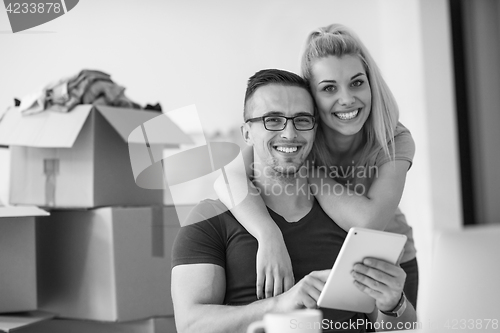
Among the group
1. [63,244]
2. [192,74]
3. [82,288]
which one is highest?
[192,74]

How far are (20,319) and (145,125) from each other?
2.19 feet

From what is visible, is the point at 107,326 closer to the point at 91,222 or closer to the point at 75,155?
the point at 91,222

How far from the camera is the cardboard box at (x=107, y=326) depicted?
1623 mm

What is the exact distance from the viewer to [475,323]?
80cm

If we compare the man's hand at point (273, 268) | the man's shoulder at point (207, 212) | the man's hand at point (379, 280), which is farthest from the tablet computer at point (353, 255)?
the man's shoulder at point (207, 212)

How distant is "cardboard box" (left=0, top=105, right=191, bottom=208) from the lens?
1.58 m

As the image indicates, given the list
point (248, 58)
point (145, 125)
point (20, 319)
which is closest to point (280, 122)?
point (145, 125)

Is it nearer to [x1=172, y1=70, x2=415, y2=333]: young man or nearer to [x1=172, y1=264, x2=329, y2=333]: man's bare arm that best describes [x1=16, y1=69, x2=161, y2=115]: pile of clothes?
[x1=172, y1=70, x2=415, y2=333]: young man

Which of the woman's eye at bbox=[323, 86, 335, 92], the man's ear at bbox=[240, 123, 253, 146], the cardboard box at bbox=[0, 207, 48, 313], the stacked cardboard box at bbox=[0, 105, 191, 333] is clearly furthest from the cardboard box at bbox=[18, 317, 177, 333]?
the woman's eye at bbox=[323, 86, 335, 92]

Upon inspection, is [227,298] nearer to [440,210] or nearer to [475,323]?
[475,323]

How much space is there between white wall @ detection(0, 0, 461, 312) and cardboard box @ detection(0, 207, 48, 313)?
1.22 metres

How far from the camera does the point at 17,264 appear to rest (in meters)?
1.53

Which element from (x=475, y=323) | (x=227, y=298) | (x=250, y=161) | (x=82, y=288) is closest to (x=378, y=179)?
(x=250, y=161)

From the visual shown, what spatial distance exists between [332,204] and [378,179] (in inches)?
5.6
